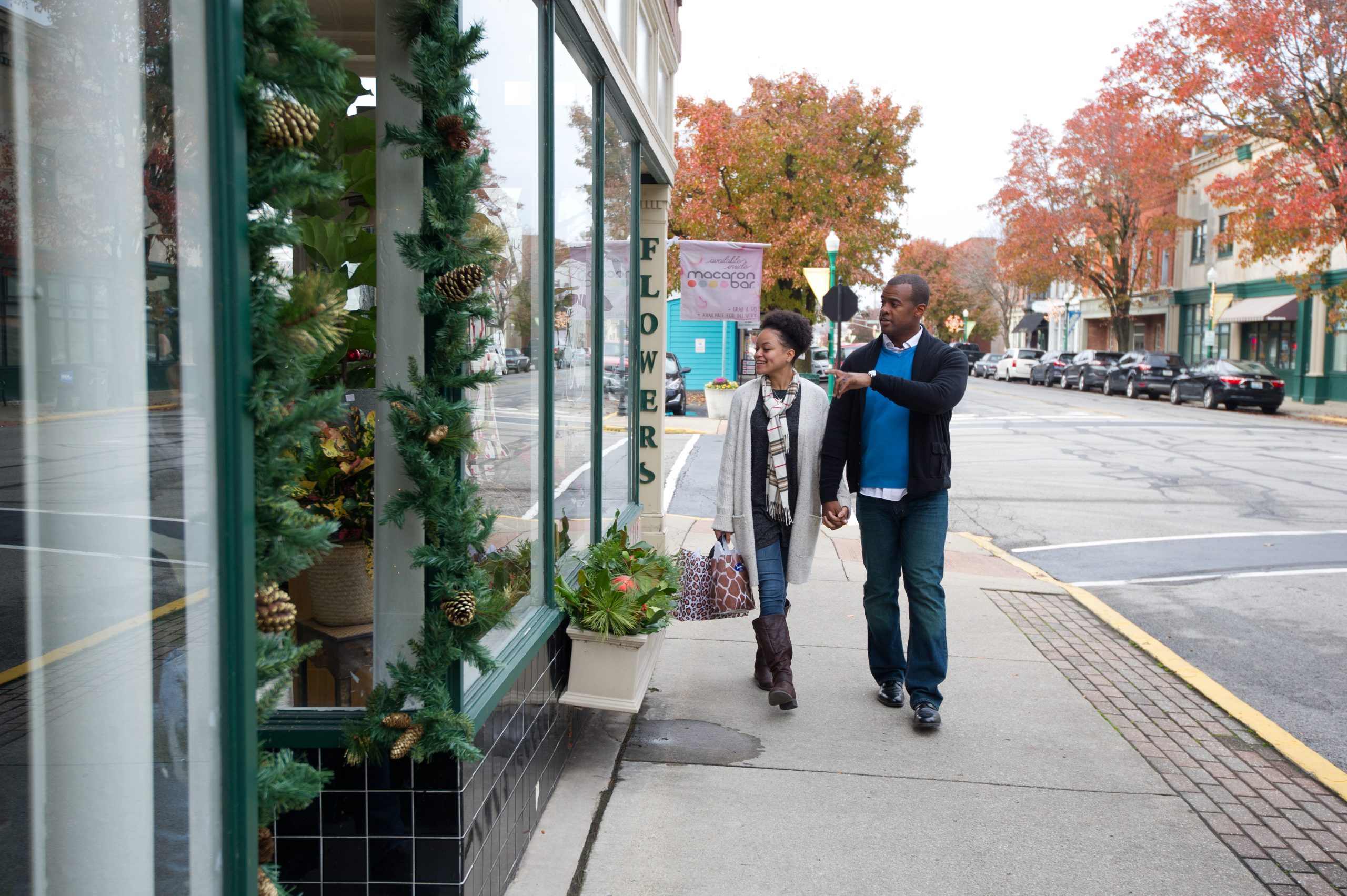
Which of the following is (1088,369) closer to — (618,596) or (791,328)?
(791,328)

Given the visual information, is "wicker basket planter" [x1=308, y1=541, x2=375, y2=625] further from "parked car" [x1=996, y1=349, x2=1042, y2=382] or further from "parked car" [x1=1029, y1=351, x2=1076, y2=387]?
"parked car" [x1=996, y1=349, x2=1042, y2=382]

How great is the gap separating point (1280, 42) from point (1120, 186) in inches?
649

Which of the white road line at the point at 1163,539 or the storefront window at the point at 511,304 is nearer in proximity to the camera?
the storefront window at the point at 511,304

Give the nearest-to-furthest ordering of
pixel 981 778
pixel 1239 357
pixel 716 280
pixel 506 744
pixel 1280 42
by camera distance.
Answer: pixel 506 744
pixel 981 778
pixel 716 280
pixel 1280 42
pixel 1239 357

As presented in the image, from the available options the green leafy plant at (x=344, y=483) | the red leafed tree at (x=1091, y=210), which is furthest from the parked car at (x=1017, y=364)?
the green leafy plant at (x=344, y=483)

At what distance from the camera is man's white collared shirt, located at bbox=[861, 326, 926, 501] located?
494 centimetres

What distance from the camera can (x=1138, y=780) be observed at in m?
4.46

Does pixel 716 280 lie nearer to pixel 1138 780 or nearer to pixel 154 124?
pixel 1138 780

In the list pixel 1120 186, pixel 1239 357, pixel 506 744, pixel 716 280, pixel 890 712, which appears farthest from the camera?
pixel 1120 186

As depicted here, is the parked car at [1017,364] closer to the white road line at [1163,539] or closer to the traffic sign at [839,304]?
the traffic sign at [839,304]

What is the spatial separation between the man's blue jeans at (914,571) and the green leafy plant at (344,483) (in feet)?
7.70

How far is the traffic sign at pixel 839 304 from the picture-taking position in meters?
21.4

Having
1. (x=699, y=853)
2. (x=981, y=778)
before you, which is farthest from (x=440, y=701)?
(x=981, y=778)

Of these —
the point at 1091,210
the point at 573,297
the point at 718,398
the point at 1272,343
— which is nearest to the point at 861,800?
the point at 573,297
